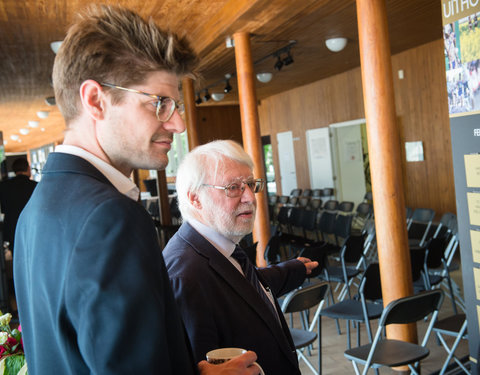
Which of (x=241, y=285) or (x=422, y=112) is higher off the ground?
(x=422, y=112)

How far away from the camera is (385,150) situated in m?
3.76

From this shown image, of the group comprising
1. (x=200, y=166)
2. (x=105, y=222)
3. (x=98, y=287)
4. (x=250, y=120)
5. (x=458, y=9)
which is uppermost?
(x=458, y=9)

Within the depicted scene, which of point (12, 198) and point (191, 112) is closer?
point (12, 198)

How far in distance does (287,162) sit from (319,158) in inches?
73.1

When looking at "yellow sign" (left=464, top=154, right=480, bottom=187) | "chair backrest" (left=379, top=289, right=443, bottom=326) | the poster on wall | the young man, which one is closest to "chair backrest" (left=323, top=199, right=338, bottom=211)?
"chair backrest" (left=379, top=289, right=443, bottom=326)

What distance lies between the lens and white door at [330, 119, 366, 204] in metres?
11.5

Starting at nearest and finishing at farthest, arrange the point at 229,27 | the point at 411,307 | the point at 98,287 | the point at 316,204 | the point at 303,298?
the point at 98,287 → the point at 411,307 → the point at 303,298 → the point at 229,27 → the point at 316,204

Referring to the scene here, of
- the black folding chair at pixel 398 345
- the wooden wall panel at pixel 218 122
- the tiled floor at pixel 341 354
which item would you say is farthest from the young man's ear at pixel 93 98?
the wooden wall panel at pixel 218 122

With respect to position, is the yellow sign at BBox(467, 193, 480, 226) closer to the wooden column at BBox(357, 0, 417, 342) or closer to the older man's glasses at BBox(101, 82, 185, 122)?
the wooden column at BBox(357, 0, 417, 342)

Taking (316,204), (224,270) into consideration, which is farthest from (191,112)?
(224,270)

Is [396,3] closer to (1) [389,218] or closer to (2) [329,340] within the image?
(1) [389,218]

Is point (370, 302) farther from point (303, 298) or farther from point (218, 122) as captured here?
point (218, 122)

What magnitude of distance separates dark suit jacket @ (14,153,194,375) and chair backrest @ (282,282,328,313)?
248 cm

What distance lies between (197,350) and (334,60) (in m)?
9.00
